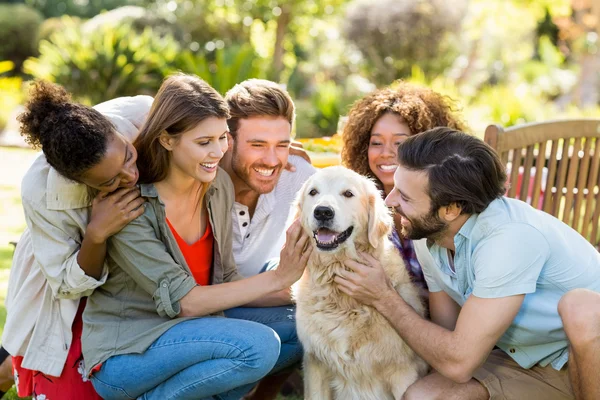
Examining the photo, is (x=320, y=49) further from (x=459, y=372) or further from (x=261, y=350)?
(x=459, y=372)

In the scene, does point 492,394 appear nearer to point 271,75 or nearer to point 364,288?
point 364,288

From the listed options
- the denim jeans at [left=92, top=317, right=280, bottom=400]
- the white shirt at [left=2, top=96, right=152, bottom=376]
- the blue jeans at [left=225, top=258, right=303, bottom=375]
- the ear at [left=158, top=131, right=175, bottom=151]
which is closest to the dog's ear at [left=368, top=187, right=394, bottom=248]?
the blue jeans at [left=225, top=258, right=303, bottom=375]

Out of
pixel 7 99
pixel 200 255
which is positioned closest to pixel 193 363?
pixel 200 255

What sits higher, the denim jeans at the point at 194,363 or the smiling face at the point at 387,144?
the smiling face at the point at 387,144

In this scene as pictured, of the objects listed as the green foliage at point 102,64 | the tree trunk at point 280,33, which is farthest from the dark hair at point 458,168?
the tree trunk at point 280,33

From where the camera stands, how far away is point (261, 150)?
12.5 feet

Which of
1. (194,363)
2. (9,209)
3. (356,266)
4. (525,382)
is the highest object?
(356,266)

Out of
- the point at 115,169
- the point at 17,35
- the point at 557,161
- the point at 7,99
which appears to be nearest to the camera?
the point at 115,169

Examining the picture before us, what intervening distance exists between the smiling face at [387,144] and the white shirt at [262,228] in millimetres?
494

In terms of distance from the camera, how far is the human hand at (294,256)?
3.26 metres

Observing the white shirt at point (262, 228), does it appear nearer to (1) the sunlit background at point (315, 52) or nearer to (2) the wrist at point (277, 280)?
(2) the wrist at point (277, 280)

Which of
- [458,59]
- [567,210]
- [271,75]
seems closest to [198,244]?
[567,210]

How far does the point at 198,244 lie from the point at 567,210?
102 inches

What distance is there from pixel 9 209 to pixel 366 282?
7.75 metres
